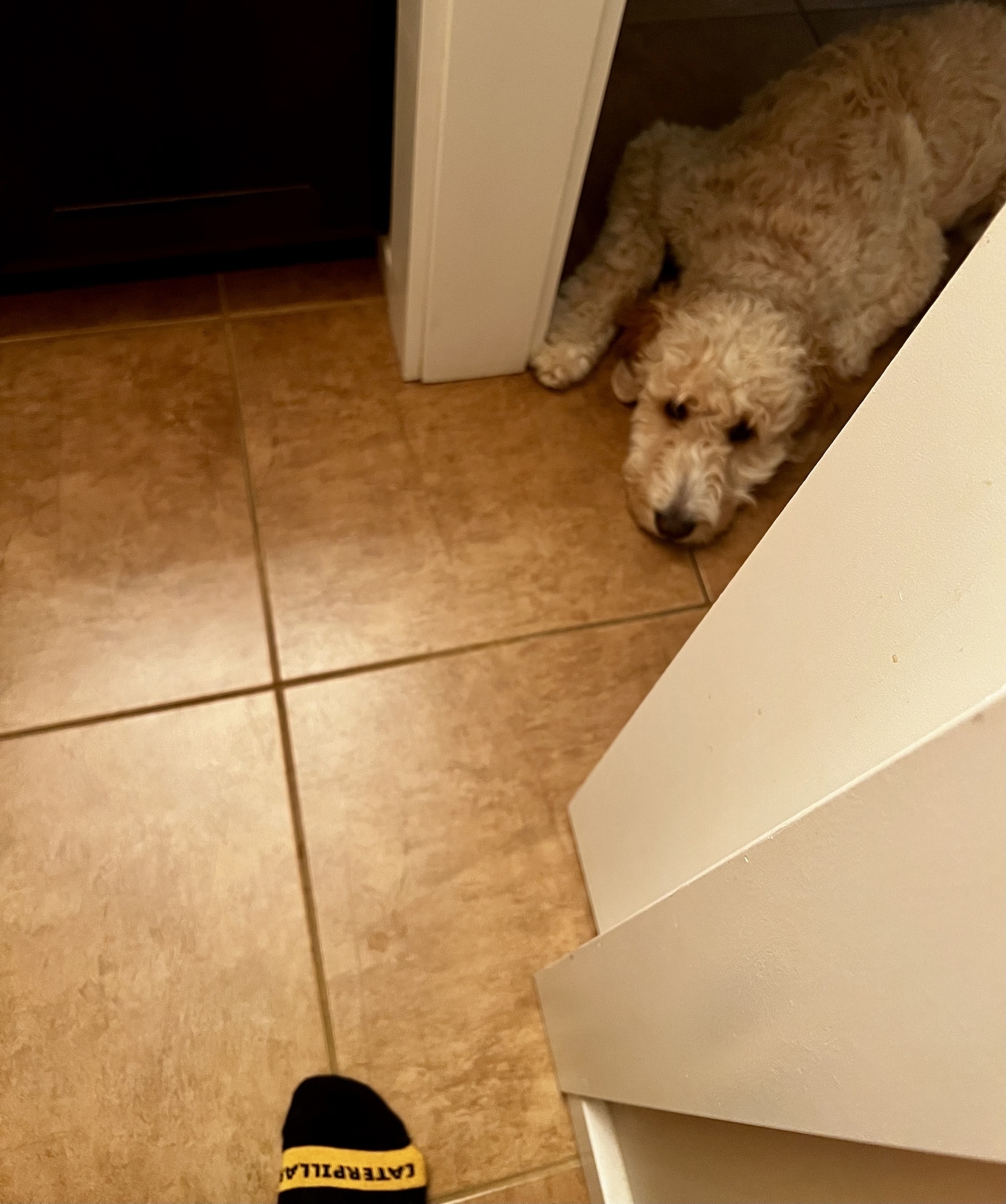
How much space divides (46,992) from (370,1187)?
0.37 m

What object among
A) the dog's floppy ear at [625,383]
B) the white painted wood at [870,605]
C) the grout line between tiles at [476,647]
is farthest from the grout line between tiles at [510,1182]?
the dog's floppy ear at [625,383]

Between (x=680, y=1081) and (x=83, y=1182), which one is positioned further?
(x=83, y=1182)

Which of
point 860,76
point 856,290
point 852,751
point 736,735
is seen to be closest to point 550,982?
point 736,735

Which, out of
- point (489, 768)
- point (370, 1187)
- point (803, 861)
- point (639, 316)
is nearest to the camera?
point (803, 861)

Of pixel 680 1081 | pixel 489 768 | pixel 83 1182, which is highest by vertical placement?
pixel 680 1081

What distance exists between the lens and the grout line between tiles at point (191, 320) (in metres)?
1.27

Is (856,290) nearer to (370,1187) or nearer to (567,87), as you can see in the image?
(567,87)

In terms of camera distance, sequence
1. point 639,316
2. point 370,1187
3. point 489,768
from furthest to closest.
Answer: point 639,316 → point 489,768 → point 370,1187

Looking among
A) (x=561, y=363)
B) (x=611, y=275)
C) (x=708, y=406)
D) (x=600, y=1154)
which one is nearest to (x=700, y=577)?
(x=708, y=406)

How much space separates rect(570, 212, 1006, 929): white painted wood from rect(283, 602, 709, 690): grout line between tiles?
48cm

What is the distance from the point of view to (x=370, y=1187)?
868 mm

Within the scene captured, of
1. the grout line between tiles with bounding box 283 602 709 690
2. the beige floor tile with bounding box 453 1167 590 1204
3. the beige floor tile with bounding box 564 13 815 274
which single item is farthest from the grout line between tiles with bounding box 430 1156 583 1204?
the beige floor tile with bounding box 564 13 815 274

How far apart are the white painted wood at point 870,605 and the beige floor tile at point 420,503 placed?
0.53m

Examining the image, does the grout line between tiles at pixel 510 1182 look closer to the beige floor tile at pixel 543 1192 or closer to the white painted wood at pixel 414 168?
the beige floor tile at pixel 543 1192
